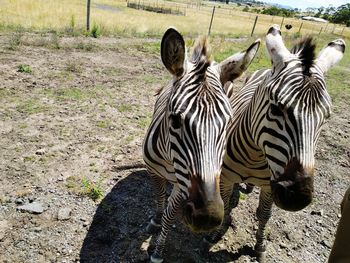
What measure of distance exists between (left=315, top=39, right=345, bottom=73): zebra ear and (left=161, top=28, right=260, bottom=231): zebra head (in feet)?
3.22

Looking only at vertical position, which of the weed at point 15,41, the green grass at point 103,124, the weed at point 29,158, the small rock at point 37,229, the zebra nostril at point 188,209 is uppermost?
the zebra nostril at point 188,209

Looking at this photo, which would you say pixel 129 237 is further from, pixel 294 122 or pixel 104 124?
pixel 104 124

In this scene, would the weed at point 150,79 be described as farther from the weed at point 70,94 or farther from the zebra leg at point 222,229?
the zebra leg at point 222,229

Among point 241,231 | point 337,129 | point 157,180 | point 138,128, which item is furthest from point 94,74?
point 337,129

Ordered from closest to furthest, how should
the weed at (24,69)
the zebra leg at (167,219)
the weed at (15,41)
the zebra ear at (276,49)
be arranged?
1. the zebra ear at (276,49)
2. the zebra leg at (167,219)
3. the weed at (24,69)
4. the weed at (15,41)

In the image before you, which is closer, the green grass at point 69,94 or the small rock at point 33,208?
the small rock at point 33,208

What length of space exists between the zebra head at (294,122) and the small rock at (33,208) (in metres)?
2.94

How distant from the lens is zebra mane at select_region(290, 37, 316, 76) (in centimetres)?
226

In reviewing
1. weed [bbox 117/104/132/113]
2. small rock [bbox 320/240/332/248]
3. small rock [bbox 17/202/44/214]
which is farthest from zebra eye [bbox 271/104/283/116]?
weed [bbox 117/104/132/113]

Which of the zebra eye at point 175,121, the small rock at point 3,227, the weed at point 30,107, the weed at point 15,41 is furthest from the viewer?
the weed at point 15,41

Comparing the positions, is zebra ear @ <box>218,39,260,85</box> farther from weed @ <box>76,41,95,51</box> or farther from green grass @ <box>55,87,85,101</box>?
weed @ <box>76,41,95,51</box>

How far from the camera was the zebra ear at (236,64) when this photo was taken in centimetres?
230

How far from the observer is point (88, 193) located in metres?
4.05

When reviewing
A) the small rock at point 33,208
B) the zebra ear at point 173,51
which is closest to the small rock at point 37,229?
the small rock at point 33,208
